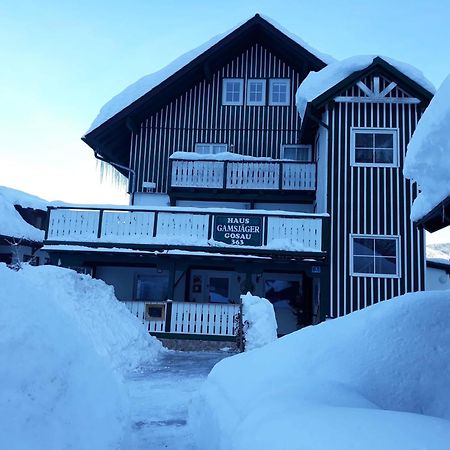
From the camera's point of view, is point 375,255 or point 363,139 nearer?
point 375,255

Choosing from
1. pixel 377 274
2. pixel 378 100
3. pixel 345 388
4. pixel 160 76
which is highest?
pixel 160 76

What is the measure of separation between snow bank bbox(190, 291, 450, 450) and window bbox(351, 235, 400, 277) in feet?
31.1

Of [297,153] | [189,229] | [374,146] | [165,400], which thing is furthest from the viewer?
[297,153]

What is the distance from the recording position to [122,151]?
2122 cm

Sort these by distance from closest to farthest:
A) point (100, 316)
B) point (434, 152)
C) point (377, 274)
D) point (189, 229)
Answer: point (434, 152)
point (100, 316)
point (189, 229)
point (377, 274)

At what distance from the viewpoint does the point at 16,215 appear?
24609mm

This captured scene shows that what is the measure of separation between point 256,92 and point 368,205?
23.5 ft

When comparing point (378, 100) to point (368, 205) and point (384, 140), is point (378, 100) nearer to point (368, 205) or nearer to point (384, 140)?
point (384, 140)

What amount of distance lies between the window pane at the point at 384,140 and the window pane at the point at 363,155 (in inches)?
14.4

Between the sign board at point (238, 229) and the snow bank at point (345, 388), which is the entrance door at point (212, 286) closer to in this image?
the sign board at point (238, 229)

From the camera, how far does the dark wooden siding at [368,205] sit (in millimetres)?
14758

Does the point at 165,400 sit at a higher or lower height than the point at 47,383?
lower

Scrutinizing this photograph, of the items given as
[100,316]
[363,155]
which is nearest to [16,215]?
[100,316]

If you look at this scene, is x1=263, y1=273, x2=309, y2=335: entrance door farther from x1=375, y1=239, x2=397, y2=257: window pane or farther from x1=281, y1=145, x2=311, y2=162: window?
x1=281, y1=145, x2=311, y2=162: window
